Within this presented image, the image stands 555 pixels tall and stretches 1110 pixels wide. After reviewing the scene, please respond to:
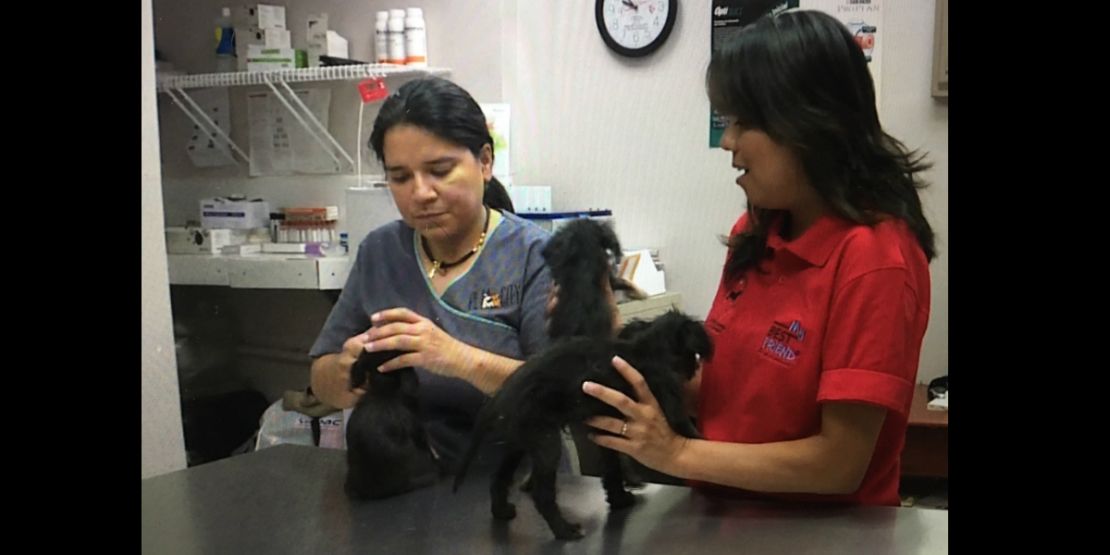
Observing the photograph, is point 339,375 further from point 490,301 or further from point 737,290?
point 737,290

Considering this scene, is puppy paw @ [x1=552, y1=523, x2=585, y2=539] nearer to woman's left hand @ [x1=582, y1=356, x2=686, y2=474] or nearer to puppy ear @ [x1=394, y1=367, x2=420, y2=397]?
woman's left hand @ [x1=582, y1=356, x2=686, y2=474]

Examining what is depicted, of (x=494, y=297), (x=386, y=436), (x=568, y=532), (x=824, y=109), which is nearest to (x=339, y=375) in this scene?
(x=386, y=436)

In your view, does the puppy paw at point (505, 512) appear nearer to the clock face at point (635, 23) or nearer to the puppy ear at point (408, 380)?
the puppy ear at point (408, 380)

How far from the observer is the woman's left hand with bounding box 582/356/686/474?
728mm

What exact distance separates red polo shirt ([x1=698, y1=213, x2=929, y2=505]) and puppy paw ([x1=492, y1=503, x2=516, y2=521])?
0.20 meters

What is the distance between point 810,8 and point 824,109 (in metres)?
0.11

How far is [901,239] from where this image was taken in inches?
27.9

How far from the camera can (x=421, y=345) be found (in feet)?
2.70

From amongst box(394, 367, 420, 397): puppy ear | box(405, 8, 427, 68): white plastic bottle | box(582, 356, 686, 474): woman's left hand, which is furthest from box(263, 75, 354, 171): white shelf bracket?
box(582, 356, 686, 474): woman's left hand

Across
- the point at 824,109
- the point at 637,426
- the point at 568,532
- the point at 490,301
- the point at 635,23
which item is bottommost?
Answer: the point at 568,532

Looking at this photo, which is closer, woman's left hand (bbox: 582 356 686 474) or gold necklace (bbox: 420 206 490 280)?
woman's left hand (bbox: 582 356 686 474)

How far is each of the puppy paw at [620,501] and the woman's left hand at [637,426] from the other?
0.26 feet
